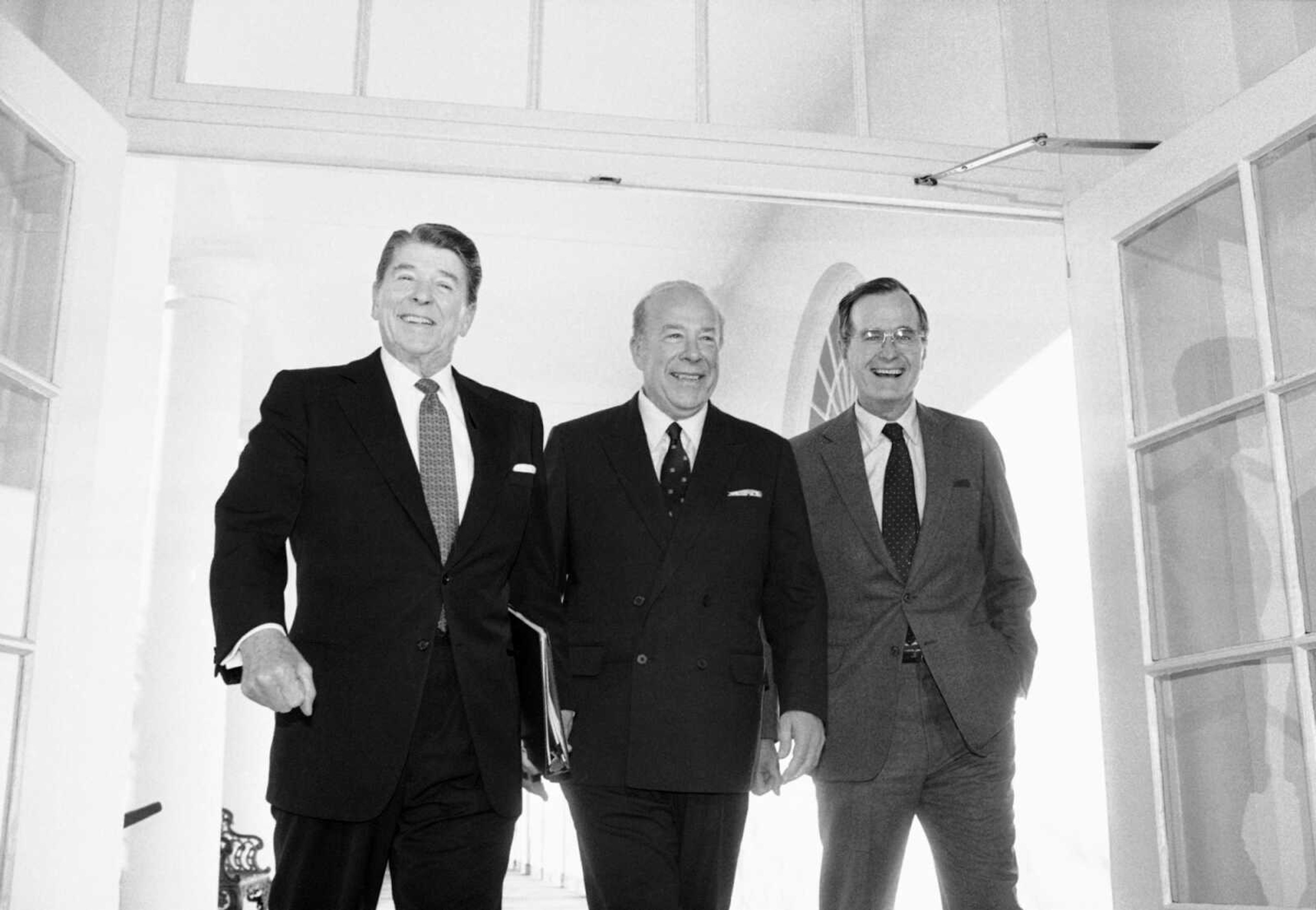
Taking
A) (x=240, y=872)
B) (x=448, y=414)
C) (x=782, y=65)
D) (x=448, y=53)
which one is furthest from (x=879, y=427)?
(x=240, y=872)

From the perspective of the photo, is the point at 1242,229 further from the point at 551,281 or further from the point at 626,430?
the point at 551,281

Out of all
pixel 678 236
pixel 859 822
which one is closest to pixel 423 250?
pixel 859 822

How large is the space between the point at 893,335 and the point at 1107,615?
0.75 meters

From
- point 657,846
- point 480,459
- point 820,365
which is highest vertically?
point 820,365

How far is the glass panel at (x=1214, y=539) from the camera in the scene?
2396 mm

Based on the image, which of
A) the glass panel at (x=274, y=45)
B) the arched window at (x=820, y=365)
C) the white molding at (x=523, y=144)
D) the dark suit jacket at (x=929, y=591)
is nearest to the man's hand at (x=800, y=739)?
the dark suit jacket at (x=929, y=591)

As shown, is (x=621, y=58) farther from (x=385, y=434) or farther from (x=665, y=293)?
(x=385, y=434)

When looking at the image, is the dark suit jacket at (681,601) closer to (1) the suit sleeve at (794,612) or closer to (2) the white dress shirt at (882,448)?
(1) the suit sleeve at (794,612)

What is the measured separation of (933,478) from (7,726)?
176 centimetres

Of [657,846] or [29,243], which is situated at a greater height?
[29,243]

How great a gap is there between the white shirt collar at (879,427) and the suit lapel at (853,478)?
0.06 feet

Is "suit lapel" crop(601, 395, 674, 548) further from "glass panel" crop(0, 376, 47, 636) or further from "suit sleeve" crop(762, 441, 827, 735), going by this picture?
"glass panel" crop(0, 376, 47, 636)

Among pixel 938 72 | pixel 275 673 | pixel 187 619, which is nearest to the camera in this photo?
pixel 275 673

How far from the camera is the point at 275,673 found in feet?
5.56
